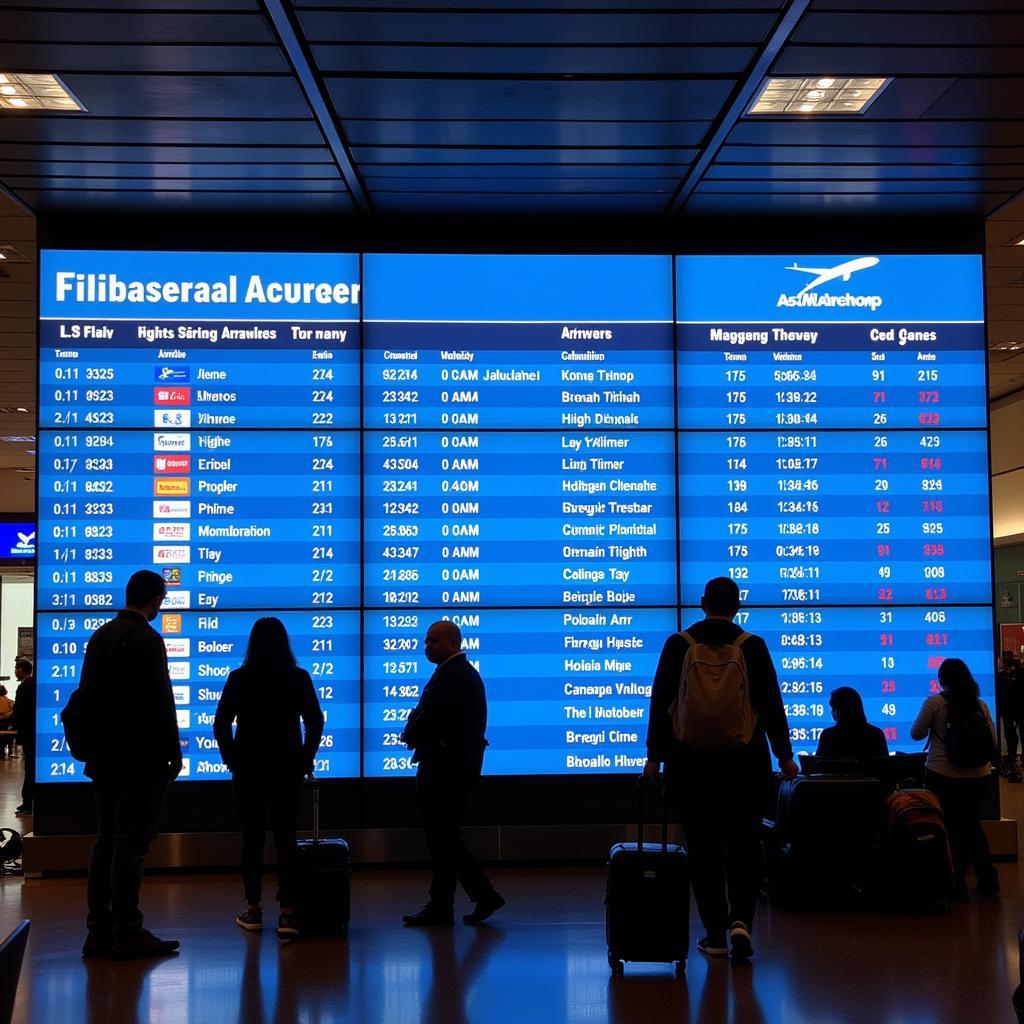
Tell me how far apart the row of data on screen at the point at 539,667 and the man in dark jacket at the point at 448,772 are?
1.61 m

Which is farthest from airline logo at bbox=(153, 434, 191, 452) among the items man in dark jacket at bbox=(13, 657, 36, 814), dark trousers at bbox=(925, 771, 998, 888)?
dark trousers at bbox=(925, 771, 998, 888)

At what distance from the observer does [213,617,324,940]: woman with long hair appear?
19.7 ft

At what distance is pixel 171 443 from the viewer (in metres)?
7.96

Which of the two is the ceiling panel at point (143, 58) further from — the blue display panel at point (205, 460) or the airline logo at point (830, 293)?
Result: the airline logo at point (830, 293)

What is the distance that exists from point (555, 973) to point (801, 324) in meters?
4.59

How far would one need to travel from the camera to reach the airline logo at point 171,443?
795cm

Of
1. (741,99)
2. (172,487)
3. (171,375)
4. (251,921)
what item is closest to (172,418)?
(171,375)

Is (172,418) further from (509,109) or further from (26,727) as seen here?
(26,727)

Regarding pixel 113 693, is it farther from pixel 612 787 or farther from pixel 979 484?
pixel 979 484

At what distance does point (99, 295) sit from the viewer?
8008 mm

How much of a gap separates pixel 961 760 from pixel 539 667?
249 cm

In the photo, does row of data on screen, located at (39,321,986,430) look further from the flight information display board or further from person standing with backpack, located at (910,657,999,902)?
person standing with backpack, located at (910,657,999,902)

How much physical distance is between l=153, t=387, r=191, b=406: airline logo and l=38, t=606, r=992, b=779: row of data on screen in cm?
131

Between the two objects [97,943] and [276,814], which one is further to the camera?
[276,814]
